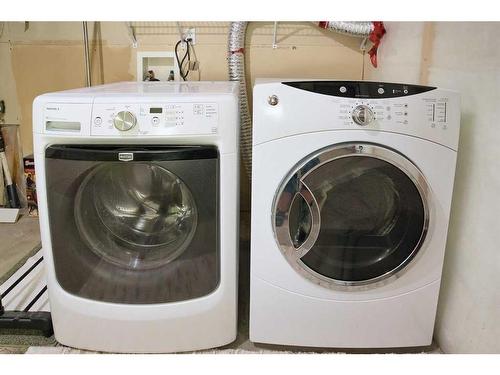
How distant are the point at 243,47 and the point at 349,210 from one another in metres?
1.12

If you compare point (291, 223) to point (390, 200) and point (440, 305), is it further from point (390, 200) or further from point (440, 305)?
point (440, 305)

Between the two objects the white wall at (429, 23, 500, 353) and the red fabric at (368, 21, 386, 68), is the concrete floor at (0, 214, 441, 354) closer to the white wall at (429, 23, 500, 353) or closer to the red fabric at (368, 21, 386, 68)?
the white wall at (429, 23, 500, 353)

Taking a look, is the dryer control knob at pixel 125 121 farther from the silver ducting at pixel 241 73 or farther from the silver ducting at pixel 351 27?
the silver ducting at pixel 351 27

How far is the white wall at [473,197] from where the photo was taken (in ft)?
3.45

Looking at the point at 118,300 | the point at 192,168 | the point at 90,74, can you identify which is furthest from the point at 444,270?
the point at 90,74

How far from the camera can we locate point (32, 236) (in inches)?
77.4

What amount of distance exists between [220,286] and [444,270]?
781mm

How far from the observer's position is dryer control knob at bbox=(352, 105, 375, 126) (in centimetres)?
106

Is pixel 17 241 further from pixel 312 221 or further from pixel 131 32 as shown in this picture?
pixel 312 221

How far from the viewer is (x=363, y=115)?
106 centimetres

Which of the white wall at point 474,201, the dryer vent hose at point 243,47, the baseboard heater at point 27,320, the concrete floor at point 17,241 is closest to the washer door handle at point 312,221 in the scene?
the white wall at point 474,201

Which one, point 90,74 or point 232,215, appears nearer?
point 232,215

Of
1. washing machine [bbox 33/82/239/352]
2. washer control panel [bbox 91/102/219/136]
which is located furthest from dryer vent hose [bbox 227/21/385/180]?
washer control panel [bbox 91/102/219/136]

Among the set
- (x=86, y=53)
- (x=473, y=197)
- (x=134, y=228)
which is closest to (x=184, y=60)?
(x=86, y=53)
